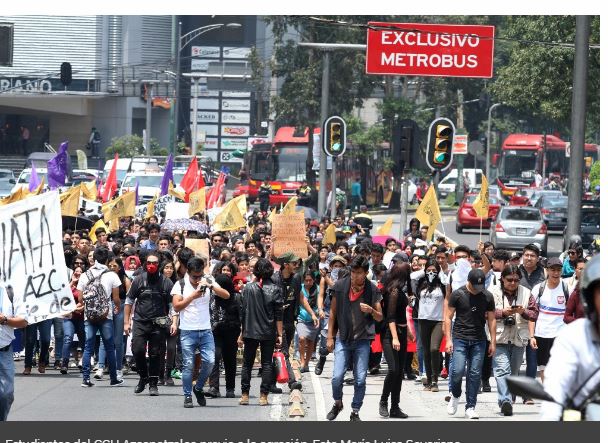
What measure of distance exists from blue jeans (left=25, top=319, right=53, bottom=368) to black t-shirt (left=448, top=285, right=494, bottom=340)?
16.6ft

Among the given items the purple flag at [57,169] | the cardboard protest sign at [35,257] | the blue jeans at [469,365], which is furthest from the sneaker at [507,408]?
the purple flag at [57,169]

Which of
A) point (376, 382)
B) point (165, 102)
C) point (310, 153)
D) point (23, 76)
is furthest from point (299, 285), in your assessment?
point (165, 102)

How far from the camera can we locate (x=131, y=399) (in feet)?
44.5

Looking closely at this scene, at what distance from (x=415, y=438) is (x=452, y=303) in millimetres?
1828

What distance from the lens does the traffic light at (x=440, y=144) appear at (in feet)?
69.9

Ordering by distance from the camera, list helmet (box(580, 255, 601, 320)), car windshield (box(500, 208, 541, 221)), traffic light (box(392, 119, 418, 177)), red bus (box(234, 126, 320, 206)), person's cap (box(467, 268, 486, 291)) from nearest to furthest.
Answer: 1. helmet (box(580, 255, 601, 320))
2. person's cap (box(467, 268, 486, 291))
3. traffic light (box(392, 119, 418, 177))
4. car windshield (box(500, 208, 541, 221))
5. red bus (box(234, 126, 320, 206))

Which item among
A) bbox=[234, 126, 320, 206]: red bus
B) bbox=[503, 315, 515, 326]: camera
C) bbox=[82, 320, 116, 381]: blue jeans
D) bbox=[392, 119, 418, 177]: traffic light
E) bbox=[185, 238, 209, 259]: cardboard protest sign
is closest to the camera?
bbox=[503, 315, 515, 326]: camera

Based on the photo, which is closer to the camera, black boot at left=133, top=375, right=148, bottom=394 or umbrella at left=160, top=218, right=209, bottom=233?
black boot at left=133, top=375, right=148, bottom=394

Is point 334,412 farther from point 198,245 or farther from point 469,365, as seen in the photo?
point 198,245

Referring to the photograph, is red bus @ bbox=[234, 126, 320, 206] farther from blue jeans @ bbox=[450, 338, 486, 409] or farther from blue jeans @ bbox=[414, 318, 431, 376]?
blue jeans @ bbox=[450, 338, 486, 409]

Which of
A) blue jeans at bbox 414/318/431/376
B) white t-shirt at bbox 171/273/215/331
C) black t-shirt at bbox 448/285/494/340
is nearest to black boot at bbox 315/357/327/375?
blue jeans at bbox 414/318/431/376

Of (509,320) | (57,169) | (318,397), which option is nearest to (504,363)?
(509,320)

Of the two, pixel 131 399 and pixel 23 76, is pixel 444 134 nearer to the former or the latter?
pixel 131 399

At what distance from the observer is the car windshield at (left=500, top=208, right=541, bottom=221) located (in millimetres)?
40375
